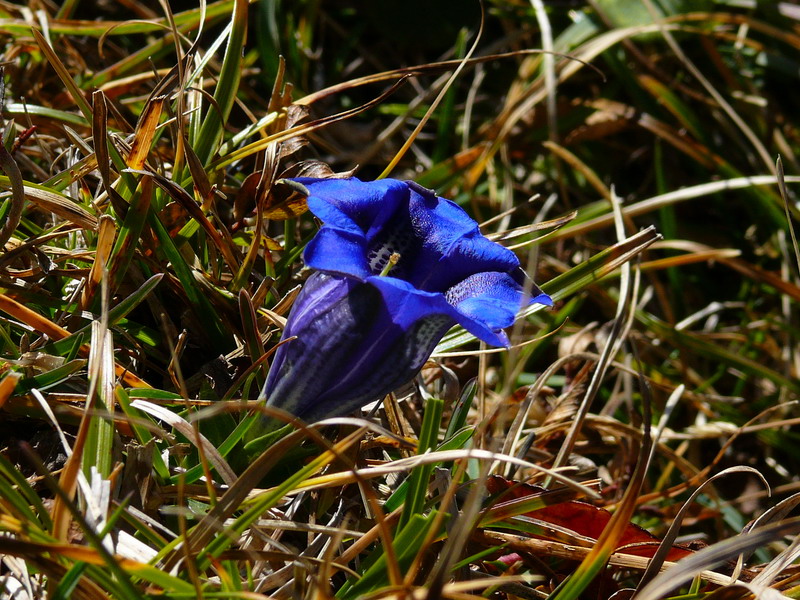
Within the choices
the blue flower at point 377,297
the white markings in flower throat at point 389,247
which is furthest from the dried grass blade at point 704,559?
the white markings in flower throat at point 389,247

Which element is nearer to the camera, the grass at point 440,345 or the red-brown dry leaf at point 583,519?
the grass at point 440,345

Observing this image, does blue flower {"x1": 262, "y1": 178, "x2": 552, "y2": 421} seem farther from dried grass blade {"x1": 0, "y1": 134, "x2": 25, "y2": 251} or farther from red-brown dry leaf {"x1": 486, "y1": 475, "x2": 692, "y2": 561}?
dried grass blade {"x1": 0, "y1": 134, "x2": 25, "y2": 251}

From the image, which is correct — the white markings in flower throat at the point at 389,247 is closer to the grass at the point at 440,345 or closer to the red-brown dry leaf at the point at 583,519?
the grass at the point at 440,345

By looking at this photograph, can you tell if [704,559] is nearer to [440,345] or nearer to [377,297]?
[377,297]

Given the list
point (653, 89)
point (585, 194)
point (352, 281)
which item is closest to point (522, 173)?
point (585, 194)

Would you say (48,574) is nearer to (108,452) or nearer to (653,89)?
(108,452)

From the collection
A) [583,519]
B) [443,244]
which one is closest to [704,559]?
[583,519]

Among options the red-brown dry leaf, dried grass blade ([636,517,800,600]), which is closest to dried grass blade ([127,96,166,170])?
the red-brown dry leaf
